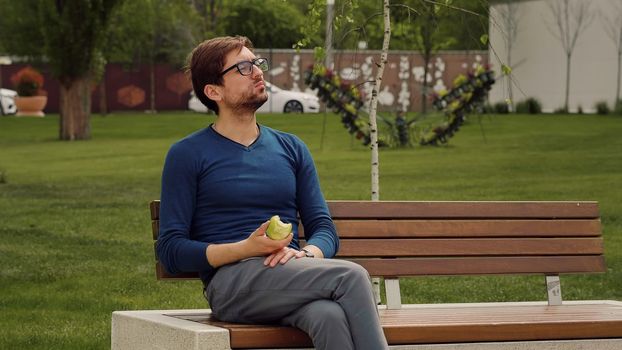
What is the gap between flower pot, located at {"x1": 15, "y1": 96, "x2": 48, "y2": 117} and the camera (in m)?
58.7

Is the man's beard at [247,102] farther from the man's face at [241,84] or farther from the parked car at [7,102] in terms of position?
the parked car at [7,102]

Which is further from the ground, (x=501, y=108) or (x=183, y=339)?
(x=183, y=339)

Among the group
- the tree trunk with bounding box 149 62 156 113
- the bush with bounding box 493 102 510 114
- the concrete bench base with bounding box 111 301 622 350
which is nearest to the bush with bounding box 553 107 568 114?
the bush with bounding box 493 102 510 114

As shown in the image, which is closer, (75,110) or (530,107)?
(75,110)

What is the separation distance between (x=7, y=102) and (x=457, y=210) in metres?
53.1

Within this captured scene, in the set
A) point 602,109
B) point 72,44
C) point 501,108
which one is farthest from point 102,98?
point 72,44

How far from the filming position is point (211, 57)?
18.3 ft

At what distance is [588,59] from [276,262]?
5260 centimetres

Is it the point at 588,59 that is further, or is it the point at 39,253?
the point at 588,59

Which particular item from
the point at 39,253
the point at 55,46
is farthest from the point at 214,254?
the point at 55,46

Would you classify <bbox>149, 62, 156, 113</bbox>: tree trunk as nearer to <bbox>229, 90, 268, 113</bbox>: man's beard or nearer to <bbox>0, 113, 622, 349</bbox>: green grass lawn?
<bbox>0, 113, 622, 349</bbox>: green grass lawn

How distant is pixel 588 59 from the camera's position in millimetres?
56656

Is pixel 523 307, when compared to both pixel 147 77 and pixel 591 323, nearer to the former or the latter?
pixel 591 323

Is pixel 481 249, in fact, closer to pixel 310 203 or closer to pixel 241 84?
pixel 310 203
